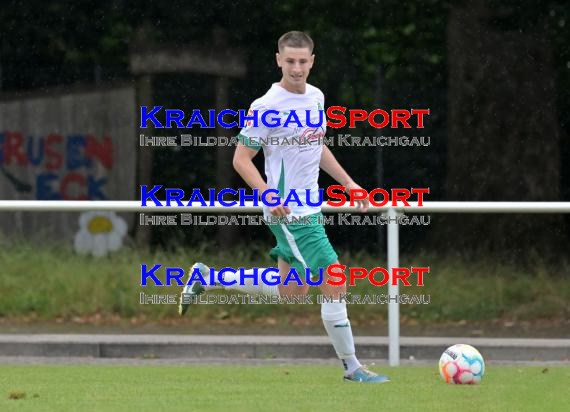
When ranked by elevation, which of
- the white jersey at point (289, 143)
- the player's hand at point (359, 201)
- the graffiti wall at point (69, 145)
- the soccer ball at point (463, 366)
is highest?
the graffiti wall at point (69, 145)

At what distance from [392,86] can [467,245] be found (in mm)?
1657

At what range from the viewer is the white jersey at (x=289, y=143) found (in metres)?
7.51

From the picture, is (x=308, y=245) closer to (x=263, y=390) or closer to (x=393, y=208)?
(x=263, y=390)

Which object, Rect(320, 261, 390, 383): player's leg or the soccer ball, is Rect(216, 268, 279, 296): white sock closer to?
Rect(320, 261, 390, 383): player's leg

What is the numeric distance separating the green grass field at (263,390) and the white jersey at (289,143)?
1.00 metres

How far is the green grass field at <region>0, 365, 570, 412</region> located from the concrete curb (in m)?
1.19

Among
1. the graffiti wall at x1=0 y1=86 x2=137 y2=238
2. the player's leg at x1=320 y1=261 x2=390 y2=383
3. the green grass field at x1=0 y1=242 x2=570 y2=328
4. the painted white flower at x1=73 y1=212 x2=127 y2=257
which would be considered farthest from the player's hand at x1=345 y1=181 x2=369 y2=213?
the graffiti wall at x1=0 y1=86 x2=137 y2=238

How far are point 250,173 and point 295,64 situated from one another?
2.01 feet

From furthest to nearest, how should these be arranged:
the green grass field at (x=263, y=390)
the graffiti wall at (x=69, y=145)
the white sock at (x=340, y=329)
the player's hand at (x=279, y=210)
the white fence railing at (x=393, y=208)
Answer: the graffiti wall at (x=69, y=145), the white fence railing at (x=393, y=208), the white sock at (x=340, y=329), the player's hand at (x=279, y=210), the green grass field at (x=263, y=390)

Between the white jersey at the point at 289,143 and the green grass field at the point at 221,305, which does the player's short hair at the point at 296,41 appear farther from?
the green grass field at the point at 221,305

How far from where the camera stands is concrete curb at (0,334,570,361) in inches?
398

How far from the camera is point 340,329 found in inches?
305

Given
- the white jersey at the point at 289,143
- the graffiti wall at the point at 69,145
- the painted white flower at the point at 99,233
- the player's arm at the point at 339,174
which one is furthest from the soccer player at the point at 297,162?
the graffiti wall at the point at 69,145

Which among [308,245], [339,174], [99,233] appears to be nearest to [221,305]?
[99,233]
